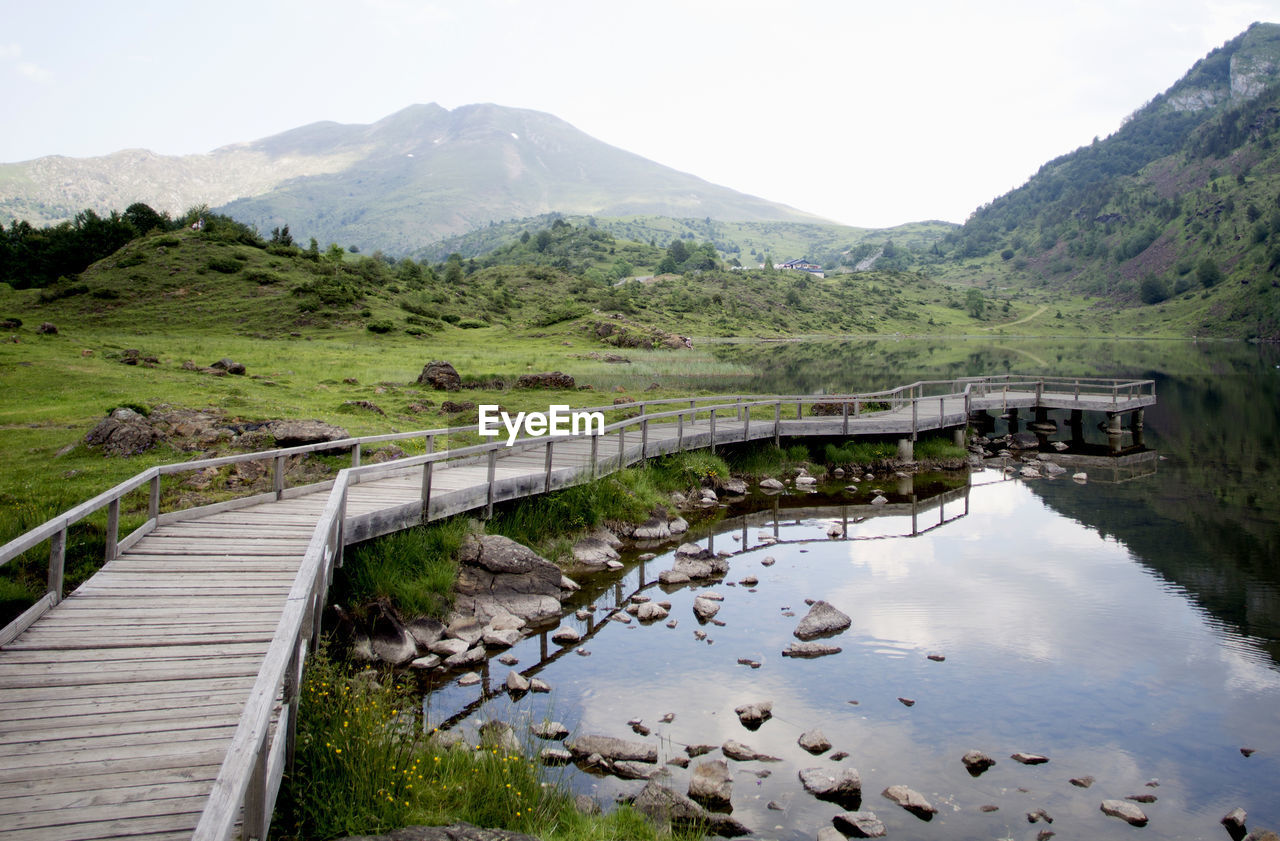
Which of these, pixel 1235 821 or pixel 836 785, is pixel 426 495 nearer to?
pixel 836 785

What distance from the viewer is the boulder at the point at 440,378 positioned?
38.1m

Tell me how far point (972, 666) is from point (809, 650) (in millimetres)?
2947

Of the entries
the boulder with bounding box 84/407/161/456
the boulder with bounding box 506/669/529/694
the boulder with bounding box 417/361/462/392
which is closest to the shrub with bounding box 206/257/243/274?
the boulder with bounding box 417/361/462/392

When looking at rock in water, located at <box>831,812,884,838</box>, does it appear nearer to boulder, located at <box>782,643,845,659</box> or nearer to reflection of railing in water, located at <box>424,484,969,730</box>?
boulder, located at <box>782,643,845,659</box>

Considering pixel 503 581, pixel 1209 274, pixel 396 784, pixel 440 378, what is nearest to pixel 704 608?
pixel 503 581

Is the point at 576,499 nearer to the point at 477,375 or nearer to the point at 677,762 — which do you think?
the point at 677,762

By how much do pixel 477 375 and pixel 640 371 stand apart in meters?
17.9

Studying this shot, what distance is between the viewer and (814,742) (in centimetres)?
1150

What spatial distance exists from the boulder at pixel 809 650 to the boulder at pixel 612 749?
4.54m

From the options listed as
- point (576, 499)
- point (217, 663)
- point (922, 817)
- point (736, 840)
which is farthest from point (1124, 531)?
point (217, 663)

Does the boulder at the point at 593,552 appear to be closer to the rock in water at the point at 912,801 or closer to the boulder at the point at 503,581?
the boulder at the point at 503,581

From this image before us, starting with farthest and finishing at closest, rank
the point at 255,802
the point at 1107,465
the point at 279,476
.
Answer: the point at 1107,465 < the point at 279,476 < the point at 255,802

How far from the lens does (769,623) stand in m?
16.4

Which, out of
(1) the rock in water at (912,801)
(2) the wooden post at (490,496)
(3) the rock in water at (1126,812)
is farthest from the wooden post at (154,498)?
(3) the rock in water at (1126,812)
